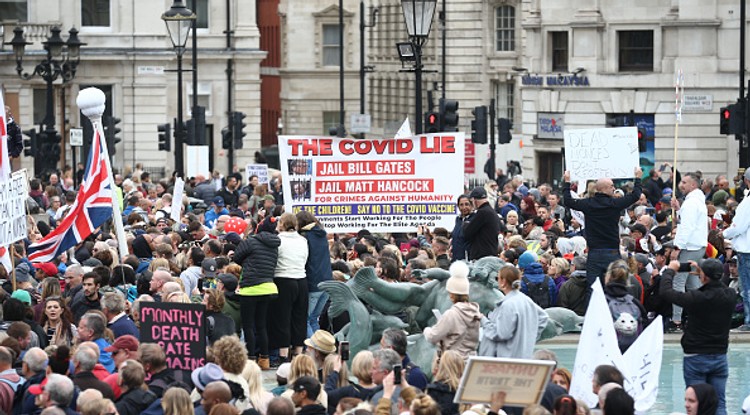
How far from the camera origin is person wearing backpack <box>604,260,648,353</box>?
17.7 meters

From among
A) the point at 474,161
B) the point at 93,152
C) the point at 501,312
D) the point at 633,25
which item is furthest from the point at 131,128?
the point at 501,312

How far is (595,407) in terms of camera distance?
49.6 ft

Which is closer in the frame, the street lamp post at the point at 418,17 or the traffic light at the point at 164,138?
the street lamp post at the point at 418,17

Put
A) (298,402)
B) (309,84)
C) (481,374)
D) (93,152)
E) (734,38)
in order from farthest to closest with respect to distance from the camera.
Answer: (309,84) → (734,38) → (93,152) → (298,402) → (481,374)

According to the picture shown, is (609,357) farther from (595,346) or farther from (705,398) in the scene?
(705,398)

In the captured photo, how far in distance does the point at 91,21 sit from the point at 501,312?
49.5 metres

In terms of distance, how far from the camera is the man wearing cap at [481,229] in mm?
21438

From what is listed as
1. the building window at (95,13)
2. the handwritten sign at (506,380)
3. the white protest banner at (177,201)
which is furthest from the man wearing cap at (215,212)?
the building window at (95,13)

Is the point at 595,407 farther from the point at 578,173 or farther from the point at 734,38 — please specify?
the point at 734,38

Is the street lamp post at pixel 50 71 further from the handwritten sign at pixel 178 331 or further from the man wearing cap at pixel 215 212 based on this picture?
the handwritten sign at pixel 178 331

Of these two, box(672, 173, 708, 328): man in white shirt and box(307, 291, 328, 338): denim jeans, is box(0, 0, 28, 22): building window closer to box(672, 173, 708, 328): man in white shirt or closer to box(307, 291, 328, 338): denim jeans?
box(672, 173, 708, 328): man in white shirt

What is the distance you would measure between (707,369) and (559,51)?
38.7 m

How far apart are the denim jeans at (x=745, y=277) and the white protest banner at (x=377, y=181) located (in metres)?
3.62

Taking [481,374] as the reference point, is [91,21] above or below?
above
